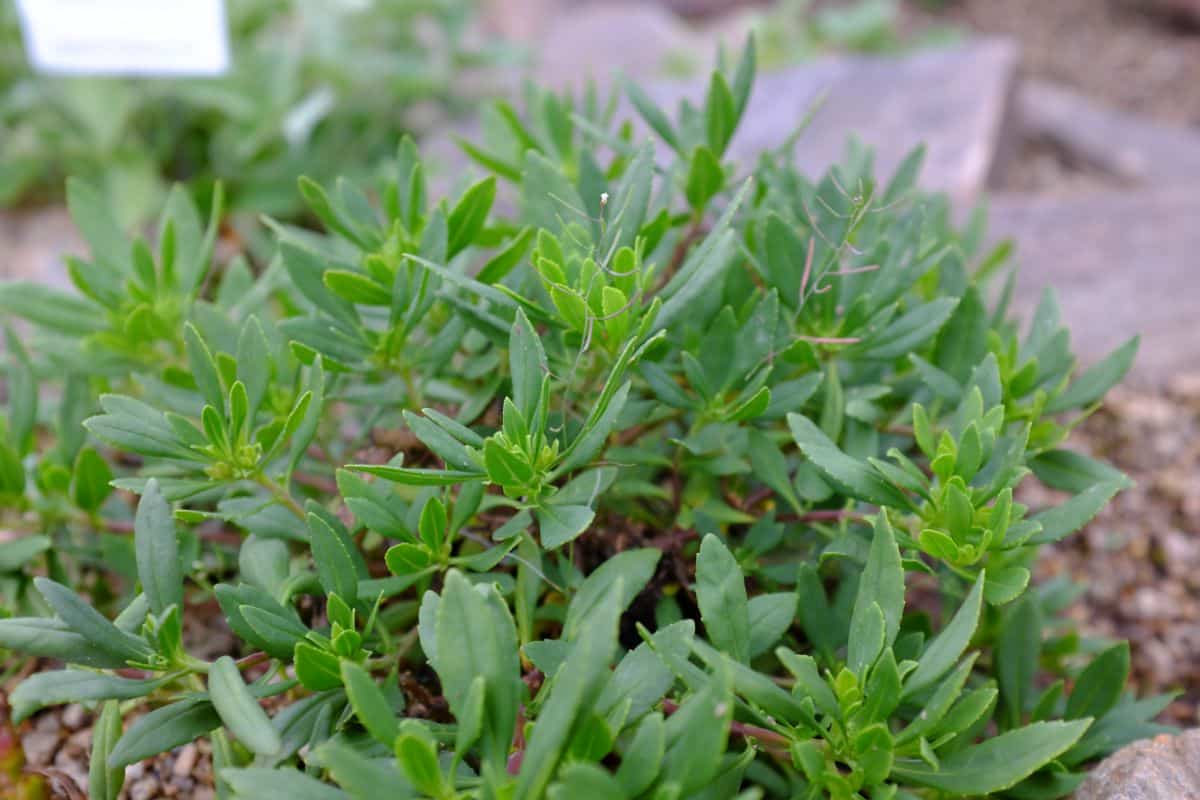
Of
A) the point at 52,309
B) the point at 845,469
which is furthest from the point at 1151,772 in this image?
the point at 52,309

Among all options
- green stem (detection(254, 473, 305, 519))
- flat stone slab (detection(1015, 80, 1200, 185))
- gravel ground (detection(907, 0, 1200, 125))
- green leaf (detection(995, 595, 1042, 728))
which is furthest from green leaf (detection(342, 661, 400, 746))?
gravel ground (detection(907, 0, 1200, 125))

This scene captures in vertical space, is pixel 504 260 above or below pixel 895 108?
above

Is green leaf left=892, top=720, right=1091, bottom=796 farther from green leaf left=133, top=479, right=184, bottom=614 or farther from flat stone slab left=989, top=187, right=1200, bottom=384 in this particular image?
flat stone slab left=989, top=187, right=1200, bottom=384

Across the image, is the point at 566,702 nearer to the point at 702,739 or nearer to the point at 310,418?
the point at 702,739

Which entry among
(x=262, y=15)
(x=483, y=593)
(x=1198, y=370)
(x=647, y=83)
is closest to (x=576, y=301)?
(x=483, y=593)

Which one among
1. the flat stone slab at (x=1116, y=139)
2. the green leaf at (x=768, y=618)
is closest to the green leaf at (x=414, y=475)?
the green leaf at (x=768, y=618)

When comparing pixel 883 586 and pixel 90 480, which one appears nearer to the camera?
pixel 883 586
